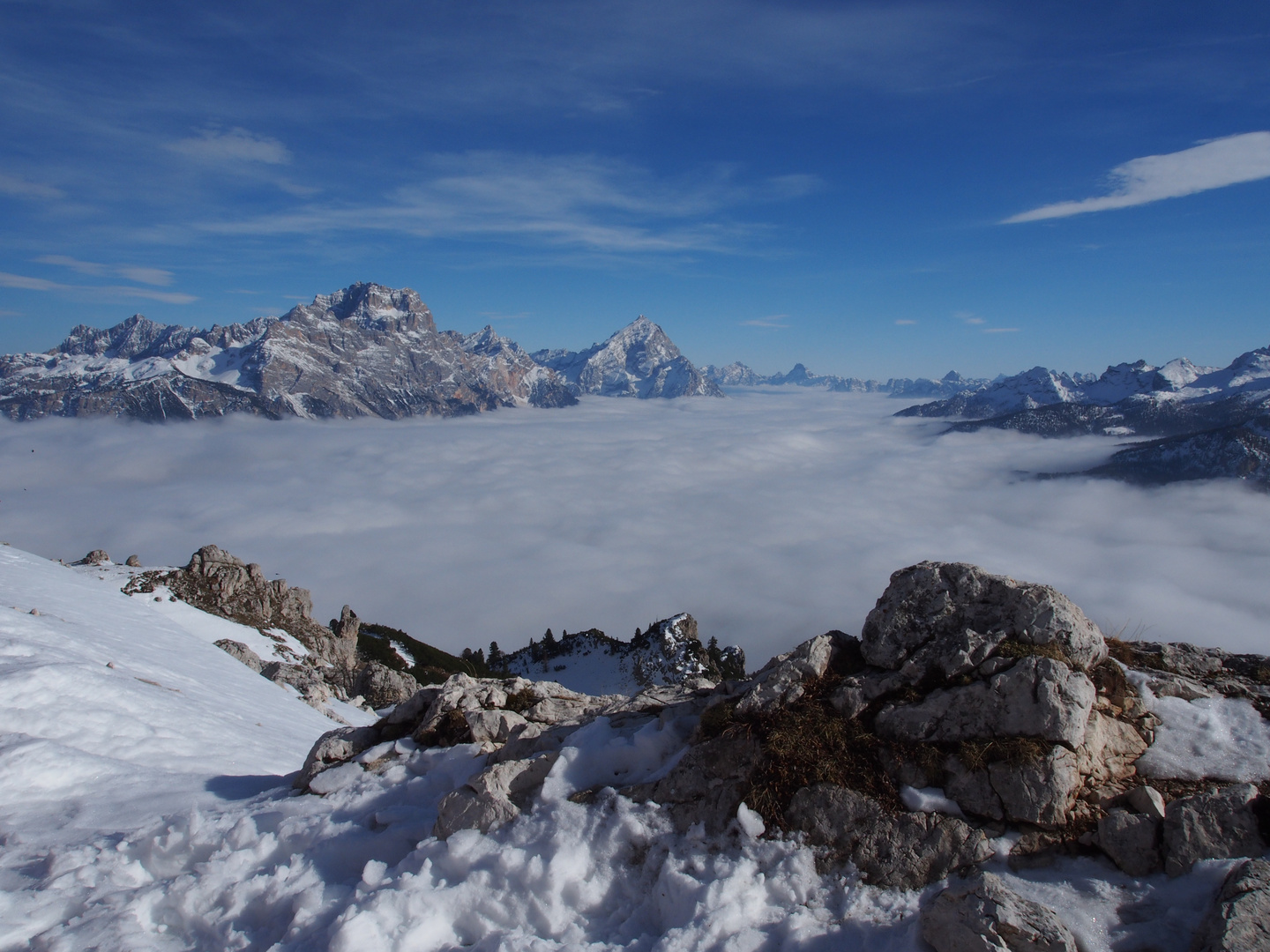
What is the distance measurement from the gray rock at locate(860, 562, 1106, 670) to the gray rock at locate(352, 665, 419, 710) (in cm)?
4209

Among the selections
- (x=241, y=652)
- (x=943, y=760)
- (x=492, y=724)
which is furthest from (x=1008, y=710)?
(x=241, y=652)

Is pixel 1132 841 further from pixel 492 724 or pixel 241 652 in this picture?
pixel 241 652

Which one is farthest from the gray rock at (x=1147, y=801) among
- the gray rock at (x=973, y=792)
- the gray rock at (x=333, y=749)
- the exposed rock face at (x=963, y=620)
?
the gray rock at (x=333, y=749)

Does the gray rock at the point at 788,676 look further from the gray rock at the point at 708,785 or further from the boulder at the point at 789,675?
the gray rock at the point at 708,785

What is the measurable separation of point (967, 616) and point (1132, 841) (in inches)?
120

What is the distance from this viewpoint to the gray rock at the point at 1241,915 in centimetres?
526

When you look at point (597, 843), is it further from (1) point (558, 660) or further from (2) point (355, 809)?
(1) point (558, 660)

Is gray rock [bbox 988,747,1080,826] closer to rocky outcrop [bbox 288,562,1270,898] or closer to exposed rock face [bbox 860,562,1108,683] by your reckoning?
rocky outcrop [bbox 288,562,1270,898]

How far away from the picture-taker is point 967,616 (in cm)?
910

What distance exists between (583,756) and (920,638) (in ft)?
17.2

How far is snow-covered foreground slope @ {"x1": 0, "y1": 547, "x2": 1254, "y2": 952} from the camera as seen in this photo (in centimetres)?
661

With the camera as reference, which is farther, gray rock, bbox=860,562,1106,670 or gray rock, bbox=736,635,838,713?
gray rock, bbox=736,635,838,713

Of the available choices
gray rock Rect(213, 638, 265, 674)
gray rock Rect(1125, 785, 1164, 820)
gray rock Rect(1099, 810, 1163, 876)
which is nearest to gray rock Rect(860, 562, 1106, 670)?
gray rock Rect(1125, 785, 1164, 820)

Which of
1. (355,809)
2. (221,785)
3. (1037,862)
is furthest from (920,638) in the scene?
(221,785)
